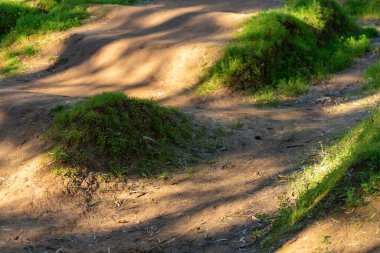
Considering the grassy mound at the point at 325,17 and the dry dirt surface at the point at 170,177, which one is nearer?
the dry dirt surface at the point at 170,177

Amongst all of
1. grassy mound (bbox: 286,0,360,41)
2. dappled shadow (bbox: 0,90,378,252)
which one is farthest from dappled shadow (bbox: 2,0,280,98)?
dappled shadow (bbox: 0,90,378,252)

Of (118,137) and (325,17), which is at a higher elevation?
(325,17)

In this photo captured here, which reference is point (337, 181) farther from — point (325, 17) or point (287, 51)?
point (325, 17)

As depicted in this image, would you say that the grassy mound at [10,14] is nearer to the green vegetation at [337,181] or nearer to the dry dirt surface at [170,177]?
the dry dirt surface at [170,177]

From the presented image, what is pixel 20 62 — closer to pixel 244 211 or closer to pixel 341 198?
pixel 244 211

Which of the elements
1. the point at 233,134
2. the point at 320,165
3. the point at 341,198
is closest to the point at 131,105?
the point at 233,134

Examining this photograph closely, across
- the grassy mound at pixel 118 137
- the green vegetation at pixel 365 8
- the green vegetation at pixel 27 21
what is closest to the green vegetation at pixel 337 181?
the grassy mound at pixel 118 137

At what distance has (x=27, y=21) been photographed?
12898 mm

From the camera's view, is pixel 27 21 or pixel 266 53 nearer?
pixel 266 53

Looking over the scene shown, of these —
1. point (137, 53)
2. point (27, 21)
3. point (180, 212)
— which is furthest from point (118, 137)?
point (27, 21)

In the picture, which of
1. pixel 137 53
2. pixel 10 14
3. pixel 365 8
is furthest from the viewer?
pixel 365 8

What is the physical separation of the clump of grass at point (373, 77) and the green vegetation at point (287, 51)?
57 centimetres

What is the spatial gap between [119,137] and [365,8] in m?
8.89

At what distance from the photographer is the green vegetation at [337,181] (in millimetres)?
4656
